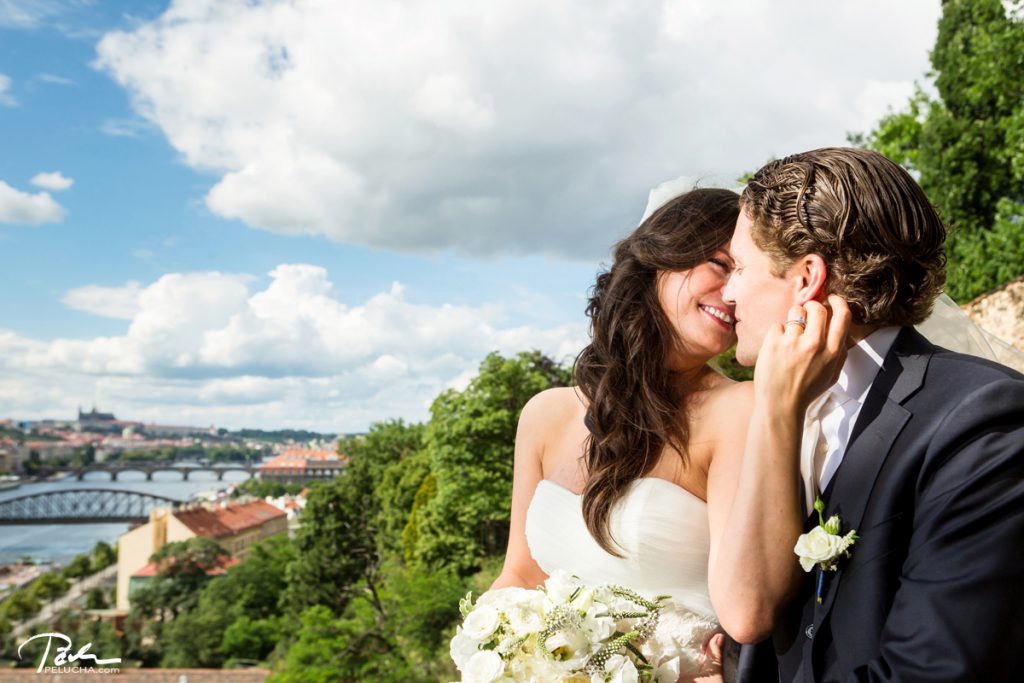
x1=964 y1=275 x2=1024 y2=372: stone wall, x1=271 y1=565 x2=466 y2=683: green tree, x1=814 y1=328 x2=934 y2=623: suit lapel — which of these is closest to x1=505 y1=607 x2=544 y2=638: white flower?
x1=814 y1=328 x2=934 y2=623: suit lapel

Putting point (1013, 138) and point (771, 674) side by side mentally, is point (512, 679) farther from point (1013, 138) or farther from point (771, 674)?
point (1013, 138)

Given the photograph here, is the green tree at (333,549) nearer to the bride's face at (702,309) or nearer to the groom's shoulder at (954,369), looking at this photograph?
the bride's face at (702,309)

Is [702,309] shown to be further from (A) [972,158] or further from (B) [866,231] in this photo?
(A) [972,158]

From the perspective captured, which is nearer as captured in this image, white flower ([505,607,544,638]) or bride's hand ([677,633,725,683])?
white flower ([505,607,544,638])

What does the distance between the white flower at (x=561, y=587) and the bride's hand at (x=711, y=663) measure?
0.59m

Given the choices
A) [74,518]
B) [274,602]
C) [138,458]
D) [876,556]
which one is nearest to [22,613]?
[274,602]

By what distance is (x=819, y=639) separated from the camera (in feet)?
6.22

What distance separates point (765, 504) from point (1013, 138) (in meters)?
17.5

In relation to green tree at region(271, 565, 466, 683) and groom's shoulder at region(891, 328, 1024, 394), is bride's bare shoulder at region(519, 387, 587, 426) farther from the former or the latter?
green tree at region(271, 565, 466, 683)

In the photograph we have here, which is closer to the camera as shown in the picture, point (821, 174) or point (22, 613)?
point (821, 174)

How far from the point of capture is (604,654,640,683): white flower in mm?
2252

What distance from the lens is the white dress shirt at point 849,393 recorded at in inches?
78.7

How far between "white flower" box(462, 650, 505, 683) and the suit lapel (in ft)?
2.91

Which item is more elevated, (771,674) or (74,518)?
(771,674)
